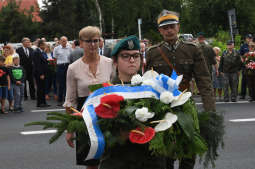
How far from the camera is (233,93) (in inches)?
530

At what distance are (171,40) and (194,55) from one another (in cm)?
27

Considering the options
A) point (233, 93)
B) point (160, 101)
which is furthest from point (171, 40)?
point (233, 93)

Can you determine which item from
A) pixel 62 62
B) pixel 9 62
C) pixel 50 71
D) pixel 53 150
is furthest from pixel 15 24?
pixel 53 150

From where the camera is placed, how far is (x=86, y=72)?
4074 mm

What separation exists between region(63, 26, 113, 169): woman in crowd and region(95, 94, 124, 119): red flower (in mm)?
1498

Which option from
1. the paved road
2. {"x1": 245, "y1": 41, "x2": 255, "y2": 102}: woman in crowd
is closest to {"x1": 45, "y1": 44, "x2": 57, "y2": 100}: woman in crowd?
the paved road

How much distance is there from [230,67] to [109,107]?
11532 mm

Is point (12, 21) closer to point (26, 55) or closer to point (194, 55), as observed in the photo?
point (26, 55)

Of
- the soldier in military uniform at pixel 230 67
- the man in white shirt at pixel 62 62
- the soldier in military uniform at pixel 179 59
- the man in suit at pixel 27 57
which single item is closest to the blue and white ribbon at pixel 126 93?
the soldier in military uniform at pixel 179 59

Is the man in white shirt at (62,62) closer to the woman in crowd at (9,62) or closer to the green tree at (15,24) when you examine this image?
the woman in crowd at (9,62)

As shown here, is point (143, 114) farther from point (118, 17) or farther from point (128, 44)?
point (118, 17)

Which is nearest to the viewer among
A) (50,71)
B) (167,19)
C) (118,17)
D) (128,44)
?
(128,44)

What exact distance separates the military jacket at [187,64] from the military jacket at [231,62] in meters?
9.41

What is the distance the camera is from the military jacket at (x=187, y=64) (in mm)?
4379
